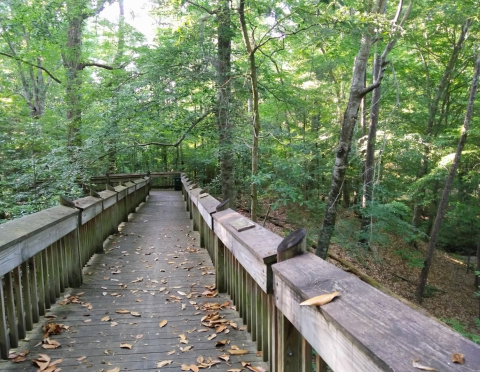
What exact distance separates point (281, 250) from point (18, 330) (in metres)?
2.49

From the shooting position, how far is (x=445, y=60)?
15398 millimetres

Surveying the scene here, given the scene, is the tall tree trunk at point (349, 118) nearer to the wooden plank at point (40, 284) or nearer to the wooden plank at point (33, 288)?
the wooden plank at point (40, 284)

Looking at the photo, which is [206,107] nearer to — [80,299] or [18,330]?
[80,299]

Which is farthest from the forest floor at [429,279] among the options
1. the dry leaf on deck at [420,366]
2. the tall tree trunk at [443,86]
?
the dry leaf on deck at [420,366]

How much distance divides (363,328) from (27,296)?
3043 mm

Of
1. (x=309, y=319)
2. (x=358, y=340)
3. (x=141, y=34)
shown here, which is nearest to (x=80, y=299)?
(x=309, y=319)

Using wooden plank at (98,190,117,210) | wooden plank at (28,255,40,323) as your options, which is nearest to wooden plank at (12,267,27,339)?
wooden plank at (28,255,40,323)

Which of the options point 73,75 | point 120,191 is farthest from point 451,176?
point 73,75

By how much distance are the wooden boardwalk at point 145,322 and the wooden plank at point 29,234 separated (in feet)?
2.50

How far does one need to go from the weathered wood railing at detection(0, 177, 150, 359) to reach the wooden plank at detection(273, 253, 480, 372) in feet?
7.33

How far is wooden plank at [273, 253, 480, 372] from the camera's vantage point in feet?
3.10

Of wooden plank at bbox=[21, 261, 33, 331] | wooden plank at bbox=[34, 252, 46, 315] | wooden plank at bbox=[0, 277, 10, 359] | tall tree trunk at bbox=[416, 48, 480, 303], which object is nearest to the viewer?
wooden plank at bbox=[0, 277, 10, 359]

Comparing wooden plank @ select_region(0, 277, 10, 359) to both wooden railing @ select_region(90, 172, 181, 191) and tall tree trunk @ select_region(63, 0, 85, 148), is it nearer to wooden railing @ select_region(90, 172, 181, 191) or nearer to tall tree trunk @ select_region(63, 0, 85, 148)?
wooden railing @ select_region(90, 172, 181, 191)

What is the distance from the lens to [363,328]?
112cm
